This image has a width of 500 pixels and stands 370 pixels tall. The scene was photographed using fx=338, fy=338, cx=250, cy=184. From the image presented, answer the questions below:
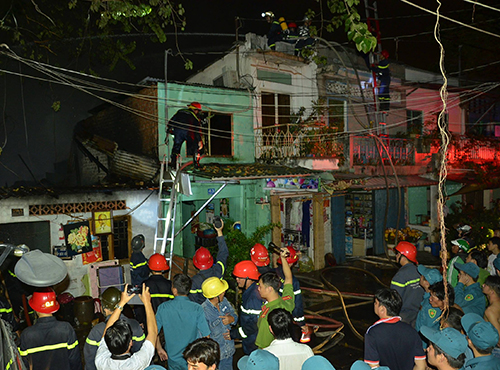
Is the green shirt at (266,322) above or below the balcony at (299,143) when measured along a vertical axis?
below

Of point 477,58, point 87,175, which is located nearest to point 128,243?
point 87,175

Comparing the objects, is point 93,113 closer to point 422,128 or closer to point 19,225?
point 19,225

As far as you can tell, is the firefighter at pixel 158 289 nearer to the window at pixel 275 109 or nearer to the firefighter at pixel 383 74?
the window at pixel 275 109

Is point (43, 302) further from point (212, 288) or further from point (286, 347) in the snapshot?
point (286, 347)

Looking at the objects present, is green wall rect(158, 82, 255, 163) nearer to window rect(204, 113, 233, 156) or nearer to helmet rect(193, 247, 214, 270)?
window rect(204, 113, 233, 156)

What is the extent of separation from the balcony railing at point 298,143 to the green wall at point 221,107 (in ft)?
1.61

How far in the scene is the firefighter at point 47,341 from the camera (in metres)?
3.90

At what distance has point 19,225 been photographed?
8.70 m

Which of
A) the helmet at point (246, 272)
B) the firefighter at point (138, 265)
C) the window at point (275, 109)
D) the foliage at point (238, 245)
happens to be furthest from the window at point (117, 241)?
the window at point (275, 109)

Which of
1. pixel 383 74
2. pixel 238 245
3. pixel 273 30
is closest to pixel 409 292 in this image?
pixel 238 245

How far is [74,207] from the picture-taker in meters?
9.30

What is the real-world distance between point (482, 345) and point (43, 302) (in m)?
4.90

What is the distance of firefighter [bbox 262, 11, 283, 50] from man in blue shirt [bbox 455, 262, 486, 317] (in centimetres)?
1018

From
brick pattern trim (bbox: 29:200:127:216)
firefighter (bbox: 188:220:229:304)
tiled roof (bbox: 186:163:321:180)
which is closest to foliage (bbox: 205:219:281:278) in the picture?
tiled roof (bbox: 186:163:321:180)
